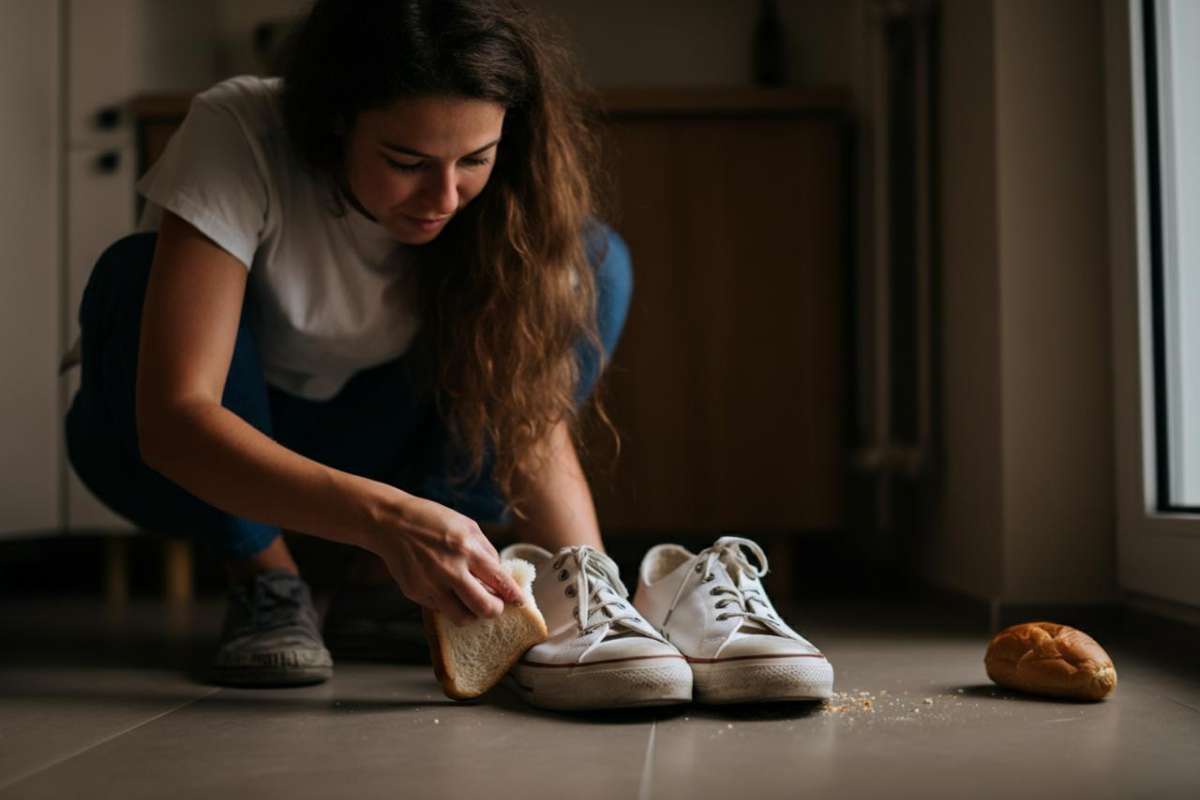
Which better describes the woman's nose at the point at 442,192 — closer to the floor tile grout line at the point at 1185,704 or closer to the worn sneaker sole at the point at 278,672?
the worn sneaker sole at the point at 278,672

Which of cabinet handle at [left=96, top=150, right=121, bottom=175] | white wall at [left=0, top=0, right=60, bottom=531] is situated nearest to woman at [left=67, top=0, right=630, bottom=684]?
white wall at [left=0, top=0, right=60, bottom=531]

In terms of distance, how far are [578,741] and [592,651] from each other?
0.28 ft

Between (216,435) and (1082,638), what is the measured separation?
664 mm

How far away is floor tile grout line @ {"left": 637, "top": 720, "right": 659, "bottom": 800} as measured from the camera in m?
0.71

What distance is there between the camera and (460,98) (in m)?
0.99

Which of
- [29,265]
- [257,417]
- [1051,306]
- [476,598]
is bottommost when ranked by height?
[476,598]

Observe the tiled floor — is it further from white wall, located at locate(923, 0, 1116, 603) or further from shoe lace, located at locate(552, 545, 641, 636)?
white wall, located at locate(923, 0, 1116, 603)

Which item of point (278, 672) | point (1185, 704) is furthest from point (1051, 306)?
point (278, 672)

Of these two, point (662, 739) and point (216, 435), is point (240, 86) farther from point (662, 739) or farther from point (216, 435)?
point (662, 739)

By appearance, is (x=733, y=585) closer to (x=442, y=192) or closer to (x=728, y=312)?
(x=442, y=192)

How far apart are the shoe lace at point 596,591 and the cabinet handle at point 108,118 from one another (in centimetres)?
120

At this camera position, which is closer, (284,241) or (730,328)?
(284,241)

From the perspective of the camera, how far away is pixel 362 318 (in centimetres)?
119

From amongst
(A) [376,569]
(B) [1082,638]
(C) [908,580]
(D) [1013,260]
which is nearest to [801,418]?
(C) [908,580]
